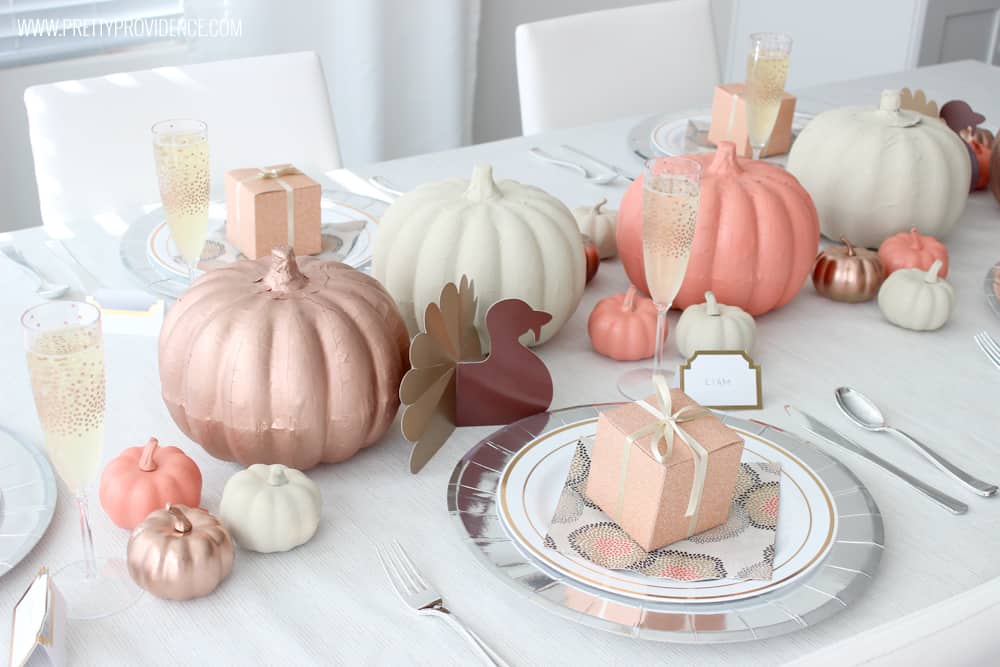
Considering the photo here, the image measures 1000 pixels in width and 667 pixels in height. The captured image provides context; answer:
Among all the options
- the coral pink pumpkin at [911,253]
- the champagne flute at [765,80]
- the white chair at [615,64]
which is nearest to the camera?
the coral pink pumpkin at [911,253]

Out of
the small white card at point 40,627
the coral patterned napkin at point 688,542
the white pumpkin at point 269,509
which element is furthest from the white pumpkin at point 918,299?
the small white card at point 40,627

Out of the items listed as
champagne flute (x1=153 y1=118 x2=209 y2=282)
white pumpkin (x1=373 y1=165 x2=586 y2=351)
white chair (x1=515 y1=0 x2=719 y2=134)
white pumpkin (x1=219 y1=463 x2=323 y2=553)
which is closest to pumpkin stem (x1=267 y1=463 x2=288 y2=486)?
white pumpkin (x1=219 y1=463 x2=323 y2=553)

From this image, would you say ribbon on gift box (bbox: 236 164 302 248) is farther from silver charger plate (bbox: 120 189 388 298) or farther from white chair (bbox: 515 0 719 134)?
white chair (bbox: 515 0 719 134)

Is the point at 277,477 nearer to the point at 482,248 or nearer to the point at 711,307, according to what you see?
the point at 482,248

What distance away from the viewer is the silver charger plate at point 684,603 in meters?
0.86

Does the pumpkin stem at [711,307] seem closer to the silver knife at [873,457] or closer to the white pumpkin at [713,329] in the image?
the white pumpkin at [713,329]

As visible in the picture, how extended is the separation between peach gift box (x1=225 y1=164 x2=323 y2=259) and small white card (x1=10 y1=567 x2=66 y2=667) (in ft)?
2.10

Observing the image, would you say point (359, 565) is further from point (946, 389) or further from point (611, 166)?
point (611, 166)

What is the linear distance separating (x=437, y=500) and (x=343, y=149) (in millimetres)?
2352

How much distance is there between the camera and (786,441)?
111 centimetres

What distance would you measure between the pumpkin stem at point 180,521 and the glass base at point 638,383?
1.70 ft

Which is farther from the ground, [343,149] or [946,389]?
[946,389]

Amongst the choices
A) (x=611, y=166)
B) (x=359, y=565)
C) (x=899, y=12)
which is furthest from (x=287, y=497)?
(x=899, y=12)

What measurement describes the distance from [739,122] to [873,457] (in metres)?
0.88
